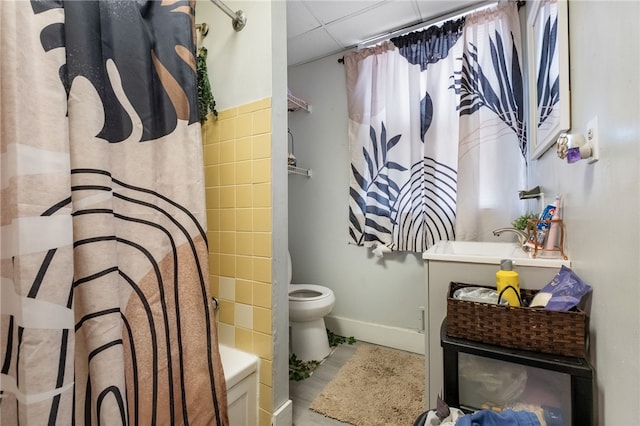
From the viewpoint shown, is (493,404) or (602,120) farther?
(493,404)

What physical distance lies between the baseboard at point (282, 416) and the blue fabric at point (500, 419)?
760 millimetres

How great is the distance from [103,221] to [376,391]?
153 centimetres

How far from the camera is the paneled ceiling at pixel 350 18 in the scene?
171 centimetres

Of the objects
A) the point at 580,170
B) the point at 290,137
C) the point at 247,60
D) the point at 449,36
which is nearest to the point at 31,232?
the point at 247,60

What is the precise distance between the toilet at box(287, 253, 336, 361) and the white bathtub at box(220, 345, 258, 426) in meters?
0.61

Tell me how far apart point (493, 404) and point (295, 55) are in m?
2.42

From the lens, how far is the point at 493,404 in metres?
0.90

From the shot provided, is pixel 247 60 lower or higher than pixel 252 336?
higher

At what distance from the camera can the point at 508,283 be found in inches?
35.6

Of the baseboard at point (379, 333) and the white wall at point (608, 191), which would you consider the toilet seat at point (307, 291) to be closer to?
the baseboard at point (379, 333)

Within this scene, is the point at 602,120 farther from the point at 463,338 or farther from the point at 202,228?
the point at 202,228

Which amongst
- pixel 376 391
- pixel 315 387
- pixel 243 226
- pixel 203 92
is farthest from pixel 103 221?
pixel 376 391

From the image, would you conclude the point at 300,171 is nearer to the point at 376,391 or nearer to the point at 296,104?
the point at 296,104

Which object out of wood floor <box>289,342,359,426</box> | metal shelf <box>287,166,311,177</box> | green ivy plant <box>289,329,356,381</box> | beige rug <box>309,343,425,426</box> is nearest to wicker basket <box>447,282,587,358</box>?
beige rug <box>309,343,425,426</box>
